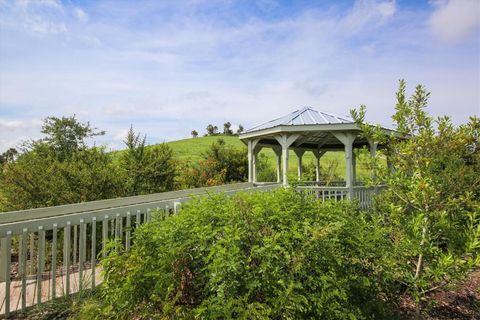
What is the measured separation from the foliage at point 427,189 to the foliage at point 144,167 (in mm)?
8357

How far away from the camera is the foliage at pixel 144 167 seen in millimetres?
10461

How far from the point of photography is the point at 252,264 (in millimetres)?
2531

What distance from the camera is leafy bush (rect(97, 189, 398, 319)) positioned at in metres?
2.35

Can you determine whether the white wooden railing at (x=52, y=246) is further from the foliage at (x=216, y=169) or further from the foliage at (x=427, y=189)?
the foliage at (x=216, y=169)

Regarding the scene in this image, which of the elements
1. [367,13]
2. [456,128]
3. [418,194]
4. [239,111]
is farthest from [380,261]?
[239,111]

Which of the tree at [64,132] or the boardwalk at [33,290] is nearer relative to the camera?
the boardwalk at [33,290]

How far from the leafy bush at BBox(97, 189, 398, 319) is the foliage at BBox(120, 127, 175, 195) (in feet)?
25.0

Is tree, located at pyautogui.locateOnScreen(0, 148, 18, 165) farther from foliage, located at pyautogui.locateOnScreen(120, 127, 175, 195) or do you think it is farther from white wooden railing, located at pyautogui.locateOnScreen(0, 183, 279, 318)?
white wooden railing, located at pyautogui.locateOnScreen(0, 183, 279, 318)

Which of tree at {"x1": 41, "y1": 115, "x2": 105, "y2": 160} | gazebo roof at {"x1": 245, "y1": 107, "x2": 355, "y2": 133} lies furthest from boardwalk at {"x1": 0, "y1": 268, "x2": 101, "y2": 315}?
tree at {"x1": 41, "y1": 115, "x2": 105, "y2": 160}

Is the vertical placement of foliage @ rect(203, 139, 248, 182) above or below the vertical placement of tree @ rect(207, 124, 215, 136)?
below

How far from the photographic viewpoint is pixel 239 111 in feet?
47.0

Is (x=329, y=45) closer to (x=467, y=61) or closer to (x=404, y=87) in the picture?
(x=467, y=61)

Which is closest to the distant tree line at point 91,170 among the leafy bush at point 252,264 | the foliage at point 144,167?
the foliage at point 144,167

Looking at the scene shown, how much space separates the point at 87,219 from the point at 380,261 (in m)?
3.67
